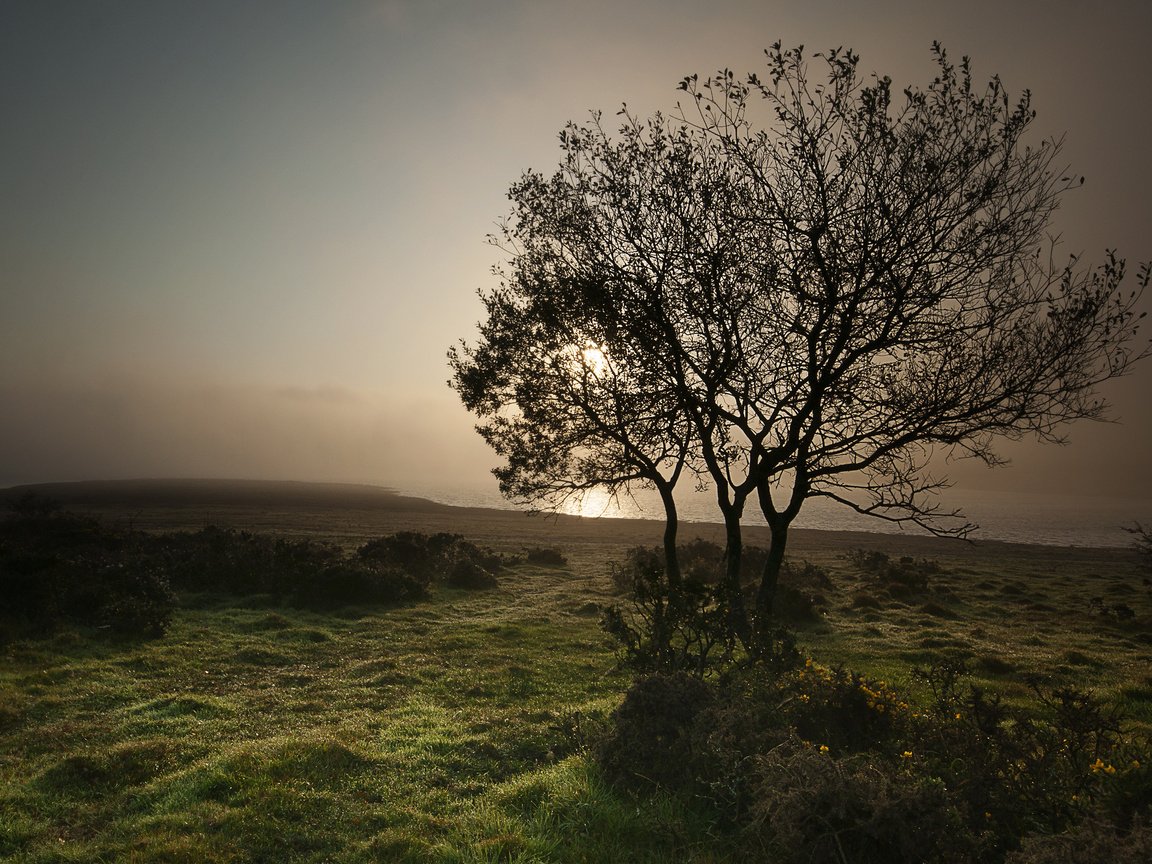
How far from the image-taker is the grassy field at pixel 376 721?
22.4 feet

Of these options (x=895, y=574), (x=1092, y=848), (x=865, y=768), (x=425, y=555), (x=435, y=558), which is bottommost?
(x=435, y=558)

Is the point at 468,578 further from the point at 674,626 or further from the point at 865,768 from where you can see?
the point at 865,768

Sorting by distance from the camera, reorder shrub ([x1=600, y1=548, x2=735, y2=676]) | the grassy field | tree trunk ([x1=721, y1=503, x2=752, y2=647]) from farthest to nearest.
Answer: tree trunk ([x1=721, y1=503, x2=752, y2=647]) < shrub ([x1=600, y1=548, x2=735, y2=676]) < the grassy field

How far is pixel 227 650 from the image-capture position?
17.4 meters

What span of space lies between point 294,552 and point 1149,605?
4312 centimetres

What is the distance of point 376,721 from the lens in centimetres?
1178

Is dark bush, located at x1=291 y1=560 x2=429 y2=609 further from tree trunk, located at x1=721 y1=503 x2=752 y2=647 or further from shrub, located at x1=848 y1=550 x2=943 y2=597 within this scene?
shrub, located at x1=848 y1=550 x2=943 y2=597

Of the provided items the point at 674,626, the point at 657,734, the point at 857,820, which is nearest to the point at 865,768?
the point at 857,820

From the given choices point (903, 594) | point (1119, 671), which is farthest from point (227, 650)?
point (903, 594)

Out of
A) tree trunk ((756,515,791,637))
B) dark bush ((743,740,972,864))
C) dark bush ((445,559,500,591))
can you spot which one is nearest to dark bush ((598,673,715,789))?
dark bush ((743,740,972,864))

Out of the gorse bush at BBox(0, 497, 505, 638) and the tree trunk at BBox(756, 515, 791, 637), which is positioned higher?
the tree trunk at BBox(756, 515, 791, 637)

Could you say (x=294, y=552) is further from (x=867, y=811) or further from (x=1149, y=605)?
(x=1149, y=605)

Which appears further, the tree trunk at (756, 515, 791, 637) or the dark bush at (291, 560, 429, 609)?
the dark bush at (291, 560, 429, 609)

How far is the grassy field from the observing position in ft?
22.4
